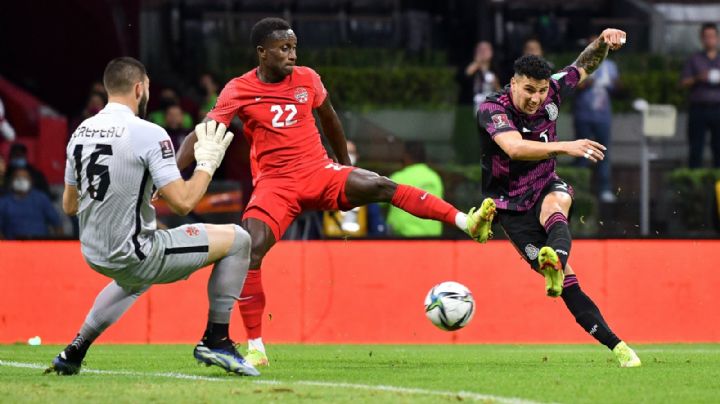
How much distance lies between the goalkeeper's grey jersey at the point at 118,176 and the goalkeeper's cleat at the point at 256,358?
179 centimetres

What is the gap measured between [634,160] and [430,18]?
4611 millimetres

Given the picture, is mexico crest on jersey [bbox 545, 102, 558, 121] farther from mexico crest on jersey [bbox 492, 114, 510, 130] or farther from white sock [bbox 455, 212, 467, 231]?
white sock [bbox 455, 212, 467, 231]

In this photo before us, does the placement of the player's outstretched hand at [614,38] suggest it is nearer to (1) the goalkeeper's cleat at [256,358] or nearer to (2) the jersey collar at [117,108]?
(1) the goalkeeper's cleat at [256,358]

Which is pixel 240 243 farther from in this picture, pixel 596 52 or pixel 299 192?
pixel 596 52

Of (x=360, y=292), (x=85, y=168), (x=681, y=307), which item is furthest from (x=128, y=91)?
(x=681, y=307)

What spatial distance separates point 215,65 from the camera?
60.4 ft

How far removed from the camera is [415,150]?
15562 millimetres

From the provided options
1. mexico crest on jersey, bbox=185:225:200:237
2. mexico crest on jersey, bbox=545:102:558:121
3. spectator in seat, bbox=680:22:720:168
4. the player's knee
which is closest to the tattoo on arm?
mexico crest on jersey, bbox=545:102:558:121

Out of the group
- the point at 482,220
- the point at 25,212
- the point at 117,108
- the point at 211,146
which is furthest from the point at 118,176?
the point at 25,212

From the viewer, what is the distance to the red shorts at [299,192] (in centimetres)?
967

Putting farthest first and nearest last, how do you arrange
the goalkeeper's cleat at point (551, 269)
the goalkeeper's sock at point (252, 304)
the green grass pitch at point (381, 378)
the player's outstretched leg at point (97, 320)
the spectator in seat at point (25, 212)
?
A: the spectator in seat at point (25, 212) < the goalkeeper's sock at point (252, 304) < the goalkeeper's cleat at point (551, 269) < the player's outstretched leg at point (97, 320) < the green grass pitch at point (381, 378)

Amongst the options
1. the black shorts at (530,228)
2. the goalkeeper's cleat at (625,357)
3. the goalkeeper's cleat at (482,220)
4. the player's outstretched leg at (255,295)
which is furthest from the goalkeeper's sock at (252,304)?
the goalkeeper's cleat at (625,357)

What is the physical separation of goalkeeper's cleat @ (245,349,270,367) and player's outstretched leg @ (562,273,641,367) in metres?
2.09

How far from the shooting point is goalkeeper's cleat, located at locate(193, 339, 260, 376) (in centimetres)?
809
